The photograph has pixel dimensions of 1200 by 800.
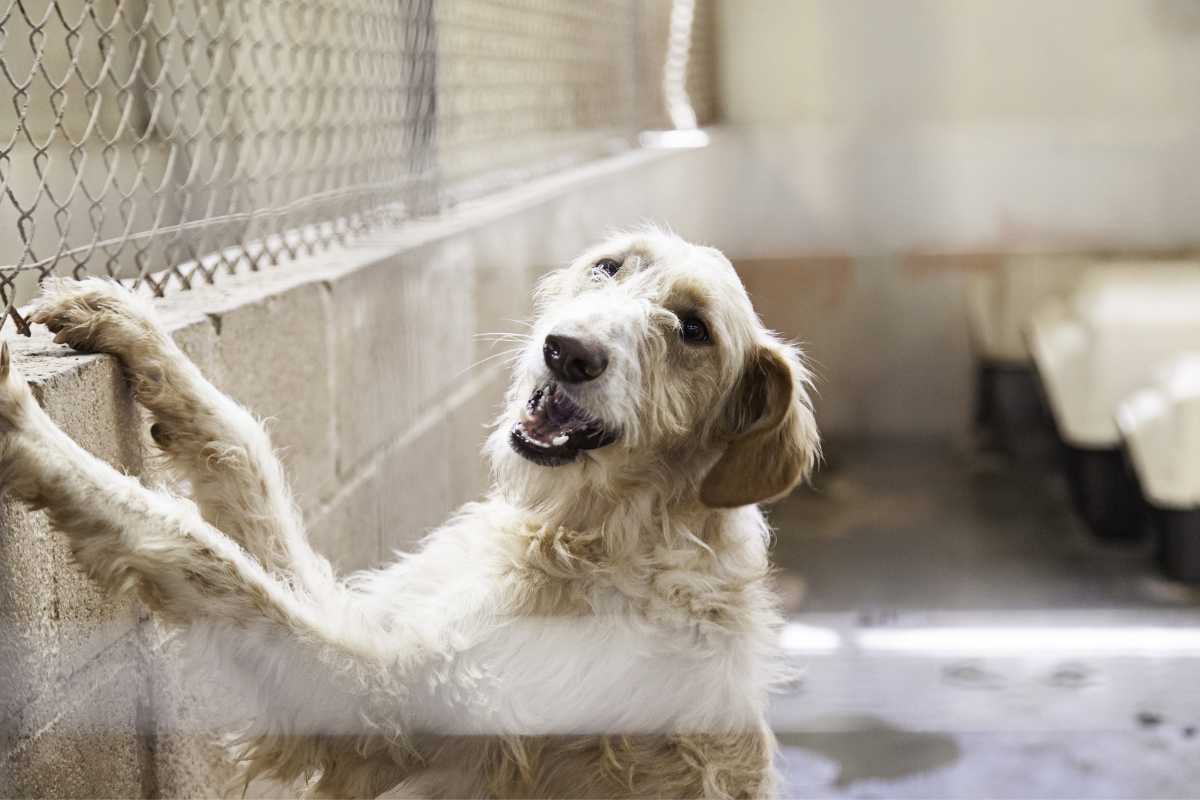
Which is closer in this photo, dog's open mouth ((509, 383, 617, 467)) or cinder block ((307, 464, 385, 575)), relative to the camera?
dog's open mouth ((509, 383, 617, 467))

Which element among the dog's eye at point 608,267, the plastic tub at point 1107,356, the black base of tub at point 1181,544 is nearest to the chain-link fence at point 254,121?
the dog's eye at point 608,267

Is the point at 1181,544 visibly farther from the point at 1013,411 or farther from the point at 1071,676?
the point at 1013,411

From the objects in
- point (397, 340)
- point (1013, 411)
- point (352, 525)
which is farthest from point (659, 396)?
point (1013, 411)

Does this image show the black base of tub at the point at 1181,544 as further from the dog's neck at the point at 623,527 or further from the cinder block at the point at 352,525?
the dog's neck at the point at 623,527

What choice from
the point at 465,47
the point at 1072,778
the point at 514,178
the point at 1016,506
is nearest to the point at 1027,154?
the point at 1072,778

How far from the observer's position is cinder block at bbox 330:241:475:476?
296cm

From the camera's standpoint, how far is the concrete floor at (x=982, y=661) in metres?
3.58

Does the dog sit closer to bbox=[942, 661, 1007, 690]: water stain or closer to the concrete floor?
the concrete floor

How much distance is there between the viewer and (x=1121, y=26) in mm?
1459

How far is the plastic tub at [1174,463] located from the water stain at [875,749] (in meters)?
1.86

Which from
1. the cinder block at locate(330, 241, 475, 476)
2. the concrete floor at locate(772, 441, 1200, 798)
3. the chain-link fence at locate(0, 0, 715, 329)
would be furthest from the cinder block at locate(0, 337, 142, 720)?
the concrete floor at locate(772, 441, 1200, 798)

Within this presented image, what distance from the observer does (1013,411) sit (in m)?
6.88

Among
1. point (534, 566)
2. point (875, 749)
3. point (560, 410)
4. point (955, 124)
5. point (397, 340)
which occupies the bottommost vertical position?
point (875, 749)

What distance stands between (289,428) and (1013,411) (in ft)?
16.6
